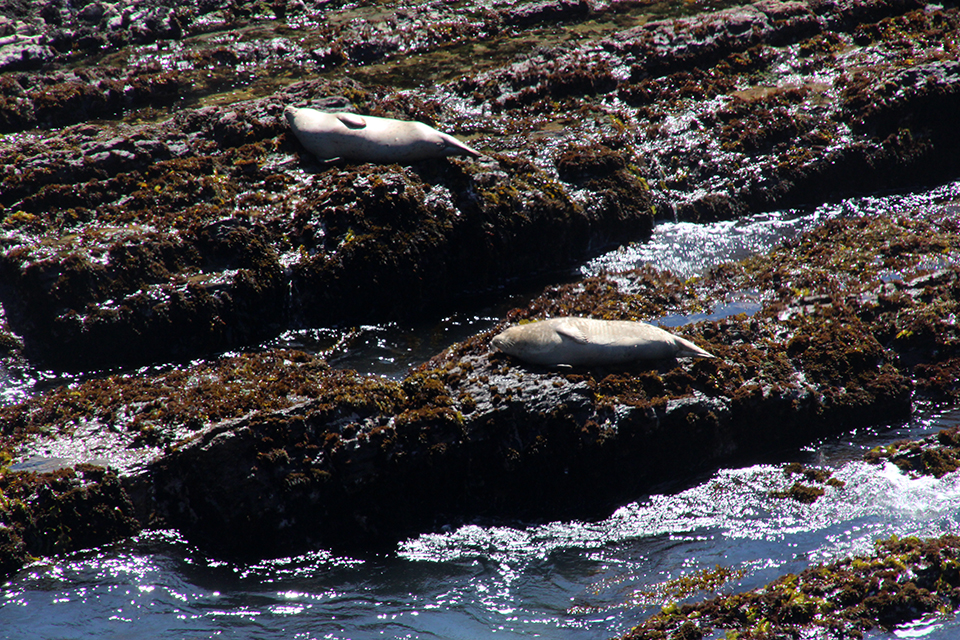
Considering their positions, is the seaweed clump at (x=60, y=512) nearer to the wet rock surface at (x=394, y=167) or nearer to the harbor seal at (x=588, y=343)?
the wet rock surface at (x=394, y=167)

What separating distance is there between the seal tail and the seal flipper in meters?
6.24

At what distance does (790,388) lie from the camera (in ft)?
27.9

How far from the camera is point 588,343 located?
8289 millimetres

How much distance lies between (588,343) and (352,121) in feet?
19.3

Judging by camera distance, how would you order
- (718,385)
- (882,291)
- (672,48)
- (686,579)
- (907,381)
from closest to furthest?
(686,579) < (718,385) < (907,381) < (882,291) < (672,48)

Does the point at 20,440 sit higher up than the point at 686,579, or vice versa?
the point at 20,440

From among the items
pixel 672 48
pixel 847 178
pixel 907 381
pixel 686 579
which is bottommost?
pixel 686 579

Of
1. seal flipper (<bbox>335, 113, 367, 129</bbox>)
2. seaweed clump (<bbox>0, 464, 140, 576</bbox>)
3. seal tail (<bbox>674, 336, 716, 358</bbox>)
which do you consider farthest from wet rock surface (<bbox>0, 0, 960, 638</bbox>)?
seal flipper (<bbox>335, 113, 367, 129</bbox>)

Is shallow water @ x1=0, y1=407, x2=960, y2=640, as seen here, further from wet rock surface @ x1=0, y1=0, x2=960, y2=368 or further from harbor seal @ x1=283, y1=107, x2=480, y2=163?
harbor seal @ x1=283, y1=107, x2=480, y2=163

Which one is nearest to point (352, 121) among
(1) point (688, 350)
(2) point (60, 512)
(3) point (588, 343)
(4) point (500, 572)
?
(3) point (588, 343)

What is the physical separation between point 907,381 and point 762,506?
279 centimetres

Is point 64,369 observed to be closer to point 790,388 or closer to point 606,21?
point 790,388

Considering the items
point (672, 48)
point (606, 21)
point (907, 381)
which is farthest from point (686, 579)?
point (606, 21)

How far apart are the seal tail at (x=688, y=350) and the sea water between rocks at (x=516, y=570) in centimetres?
132
